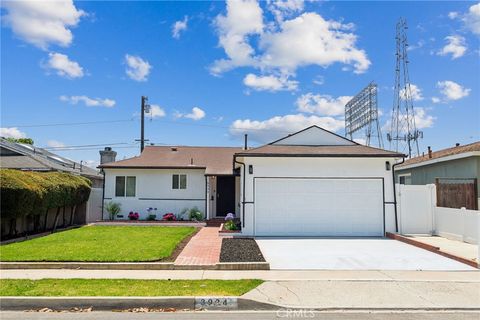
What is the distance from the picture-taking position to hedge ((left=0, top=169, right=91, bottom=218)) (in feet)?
41.8

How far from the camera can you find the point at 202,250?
1156cm

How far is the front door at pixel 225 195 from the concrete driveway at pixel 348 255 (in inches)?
273

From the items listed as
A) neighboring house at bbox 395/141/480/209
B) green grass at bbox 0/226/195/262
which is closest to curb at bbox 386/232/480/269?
neighboring house at bbox 395/141/480/209

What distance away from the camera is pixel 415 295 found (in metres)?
7.17

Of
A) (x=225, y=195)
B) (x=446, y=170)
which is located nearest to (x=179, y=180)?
(x=225, y=195)

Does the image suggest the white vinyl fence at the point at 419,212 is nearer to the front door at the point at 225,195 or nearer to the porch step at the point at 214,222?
the porch step at the point at 214,222

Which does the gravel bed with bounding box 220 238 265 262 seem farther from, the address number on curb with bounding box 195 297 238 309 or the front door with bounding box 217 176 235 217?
the front door with bounding box 217 176 235 217

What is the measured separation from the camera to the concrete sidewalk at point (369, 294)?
260 inches

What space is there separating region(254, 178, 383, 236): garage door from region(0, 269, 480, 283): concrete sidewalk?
599 centimetres

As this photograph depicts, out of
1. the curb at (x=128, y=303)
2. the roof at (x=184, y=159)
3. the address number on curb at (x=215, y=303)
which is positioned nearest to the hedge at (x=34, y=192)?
the roof at (x=184, y=159)

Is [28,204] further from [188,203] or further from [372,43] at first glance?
[372,43]

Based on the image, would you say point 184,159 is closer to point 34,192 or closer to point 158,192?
point 158,192

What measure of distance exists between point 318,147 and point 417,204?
435 cm

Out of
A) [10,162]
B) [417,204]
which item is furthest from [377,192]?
[10,162]
